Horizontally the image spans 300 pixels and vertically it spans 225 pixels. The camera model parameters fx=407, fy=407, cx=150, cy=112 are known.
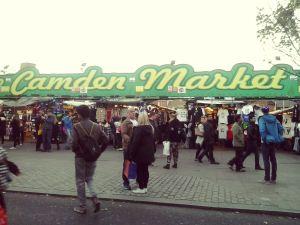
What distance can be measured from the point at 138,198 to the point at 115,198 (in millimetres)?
459

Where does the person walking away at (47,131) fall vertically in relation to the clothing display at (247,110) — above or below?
below

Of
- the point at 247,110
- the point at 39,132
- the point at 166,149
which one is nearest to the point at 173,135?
the point at 166,149

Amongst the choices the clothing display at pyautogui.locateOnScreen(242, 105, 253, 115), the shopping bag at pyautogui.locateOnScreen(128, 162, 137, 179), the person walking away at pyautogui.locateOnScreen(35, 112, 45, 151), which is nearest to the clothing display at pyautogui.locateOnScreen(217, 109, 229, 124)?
the clothing display at pyautogui.locateOnScreen(242, 105, 253, 115)

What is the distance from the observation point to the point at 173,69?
794 inches

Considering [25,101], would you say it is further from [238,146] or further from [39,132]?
[238,146]

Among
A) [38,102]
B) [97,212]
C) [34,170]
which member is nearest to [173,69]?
[38,102]

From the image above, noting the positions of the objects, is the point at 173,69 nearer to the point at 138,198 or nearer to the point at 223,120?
the point at 223,120

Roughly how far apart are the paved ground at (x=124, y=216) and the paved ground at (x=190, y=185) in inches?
14.5

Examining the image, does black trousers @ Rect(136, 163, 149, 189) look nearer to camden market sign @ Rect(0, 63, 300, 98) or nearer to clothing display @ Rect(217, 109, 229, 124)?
camden market sign @ Rect(0, 63, 300, 98)

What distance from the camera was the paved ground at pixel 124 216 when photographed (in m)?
6.44

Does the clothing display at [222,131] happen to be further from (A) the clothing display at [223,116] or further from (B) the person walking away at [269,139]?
(B) the person walking away at [269,139]

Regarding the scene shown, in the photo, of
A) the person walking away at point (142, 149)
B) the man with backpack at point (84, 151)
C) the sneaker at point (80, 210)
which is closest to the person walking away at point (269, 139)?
the person walking away at point (142, 149)

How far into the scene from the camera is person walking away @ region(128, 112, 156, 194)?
8.51 meters

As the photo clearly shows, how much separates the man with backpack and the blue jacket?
189 inches
